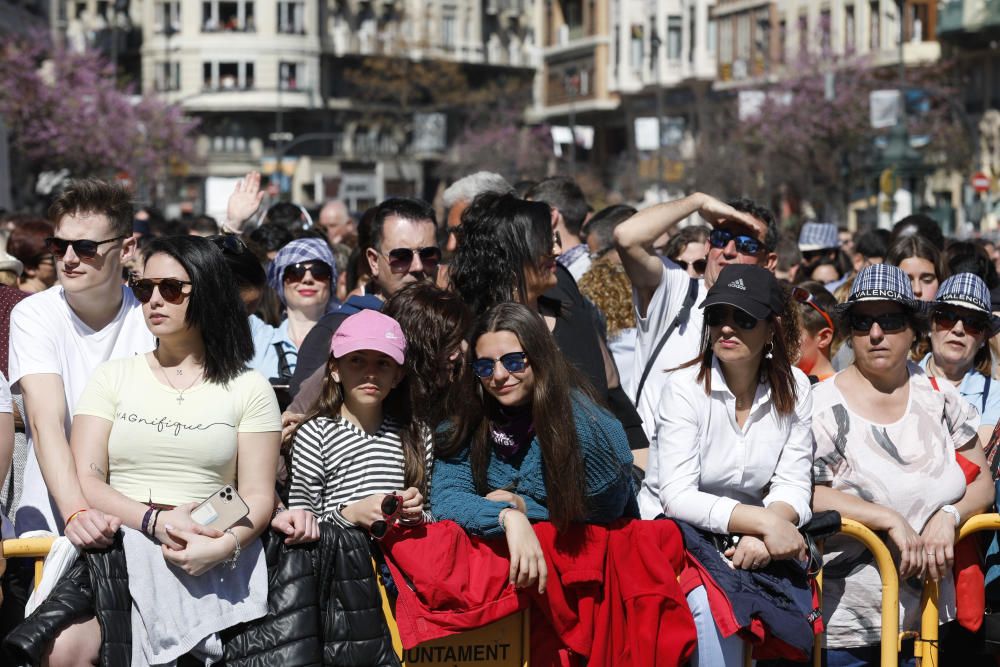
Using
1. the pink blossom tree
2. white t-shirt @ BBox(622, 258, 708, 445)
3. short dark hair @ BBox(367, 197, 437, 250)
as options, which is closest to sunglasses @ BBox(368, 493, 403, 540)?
white t-shirt @ BBox(622, 258, 708, 445)

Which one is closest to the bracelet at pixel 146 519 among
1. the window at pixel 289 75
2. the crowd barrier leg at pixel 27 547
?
the crowd barrier leg at pixel 27 547

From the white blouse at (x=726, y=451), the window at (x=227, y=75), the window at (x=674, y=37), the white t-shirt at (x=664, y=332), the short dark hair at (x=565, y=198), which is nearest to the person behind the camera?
the white blouse at (x=726, y=451)

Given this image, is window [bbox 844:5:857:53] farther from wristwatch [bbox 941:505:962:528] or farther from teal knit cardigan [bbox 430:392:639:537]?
teal knit cardigan [bbox 430:392:639:537]

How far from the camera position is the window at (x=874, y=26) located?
60531 mm

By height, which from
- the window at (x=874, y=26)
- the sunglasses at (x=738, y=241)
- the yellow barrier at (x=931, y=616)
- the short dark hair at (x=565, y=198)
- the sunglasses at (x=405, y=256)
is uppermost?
the window at (x=874, y=26)

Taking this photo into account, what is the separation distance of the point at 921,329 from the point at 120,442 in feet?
10.7

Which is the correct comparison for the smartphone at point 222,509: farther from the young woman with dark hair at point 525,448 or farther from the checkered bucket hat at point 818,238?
the checkered bucket hat at point 818,238

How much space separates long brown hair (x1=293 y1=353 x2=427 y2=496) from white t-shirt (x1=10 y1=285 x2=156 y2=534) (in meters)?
Answer: 0.82

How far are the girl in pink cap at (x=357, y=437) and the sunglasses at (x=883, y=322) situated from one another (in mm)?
1871

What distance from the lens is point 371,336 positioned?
5.60 m

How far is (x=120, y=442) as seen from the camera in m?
5.39

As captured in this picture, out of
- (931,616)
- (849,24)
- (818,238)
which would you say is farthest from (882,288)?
(849,24)

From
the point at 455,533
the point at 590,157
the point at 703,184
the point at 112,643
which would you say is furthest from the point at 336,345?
the point at 590,157

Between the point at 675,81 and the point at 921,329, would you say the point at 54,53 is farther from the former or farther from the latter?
the point at 921,329
